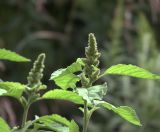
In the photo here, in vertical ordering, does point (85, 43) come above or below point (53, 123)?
above

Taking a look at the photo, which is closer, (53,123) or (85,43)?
(53,123)

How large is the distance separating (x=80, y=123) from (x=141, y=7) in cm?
81

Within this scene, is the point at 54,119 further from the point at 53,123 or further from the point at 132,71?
the point at 132,71

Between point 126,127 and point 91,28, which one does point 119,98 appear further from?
point 91,28

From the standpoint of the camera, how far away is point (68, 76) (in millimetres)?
655

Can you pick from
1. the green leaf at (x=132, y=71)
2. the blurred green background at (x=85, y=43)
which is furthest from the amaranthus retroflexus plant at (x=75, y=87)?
the blurred green background at (x=85, y=43)

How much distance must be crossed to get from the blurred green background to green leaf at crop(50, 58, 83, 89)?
152 centimetres

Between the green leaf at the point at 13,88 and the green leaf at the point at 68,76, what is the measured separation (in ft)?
0.13

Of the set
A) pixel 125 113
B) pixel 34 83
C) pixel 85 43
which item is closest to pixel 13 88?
pixel 34 83

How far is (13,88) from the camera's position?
637 millimetres

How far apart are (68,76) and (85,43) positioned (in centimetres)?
225

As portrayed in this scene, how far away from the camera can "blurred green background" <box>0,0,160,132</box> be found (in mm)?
2422

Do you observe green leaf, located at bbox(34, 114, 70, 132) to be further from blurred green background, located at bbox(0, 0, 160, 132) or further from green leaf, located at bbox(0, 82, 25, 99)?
blurred green background, located at bbox(0, 0, 160, 132)

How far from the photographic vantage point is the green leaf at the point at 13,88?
642mm
